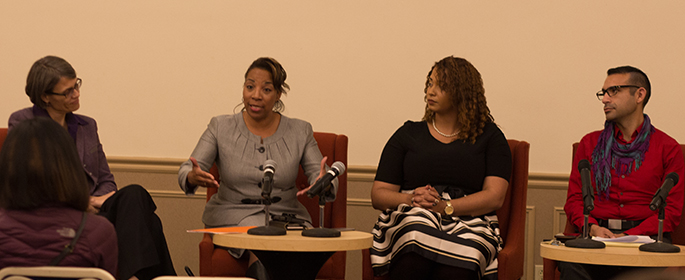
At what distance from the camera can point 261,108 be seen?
312 cm

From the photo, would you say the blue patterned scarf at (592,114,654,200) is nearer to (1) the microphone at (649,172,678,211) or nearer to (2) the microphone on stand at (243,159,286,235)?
(1) the microphone at (649,172,678,211)

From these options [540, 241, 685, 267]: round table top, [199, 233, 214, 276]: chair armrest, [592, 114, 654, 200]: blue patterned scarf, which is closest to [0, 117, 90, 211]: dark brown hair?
[199, 233, 214, 276]: chair armrest

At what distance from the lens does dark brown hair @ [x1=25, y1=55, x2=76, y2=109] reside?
2.96 m

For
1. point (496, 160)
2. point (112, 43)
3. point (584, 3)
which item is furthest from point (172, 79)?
Answer: point (584, 3)

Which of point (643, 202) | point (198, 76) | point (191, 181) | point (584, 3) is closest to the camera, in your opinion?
point (191, 181)

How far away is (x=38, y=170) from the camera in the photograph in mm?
1783

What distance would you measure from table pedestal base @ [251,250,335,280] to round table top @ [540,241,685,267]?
807mm

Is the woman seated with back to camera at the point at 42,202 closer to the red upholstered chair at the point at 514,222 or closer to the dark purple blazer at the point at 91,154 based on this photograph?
the dark purple blazer at the point at 91,154

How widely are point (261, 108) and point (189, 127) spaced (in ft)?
3.78

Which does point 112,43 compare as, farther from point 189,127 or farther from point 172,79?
point 189,127

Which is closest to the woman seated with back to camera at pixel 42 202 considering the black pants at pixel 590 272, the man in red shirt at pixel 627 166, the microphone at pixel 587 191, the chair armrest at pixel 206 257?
the chair armrest at pixel 206 257

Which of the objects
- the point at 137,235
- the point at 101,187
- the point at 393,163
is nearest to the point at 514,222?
the point at 393,163

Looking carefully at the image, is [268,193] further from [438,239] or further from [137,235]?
[438,239]

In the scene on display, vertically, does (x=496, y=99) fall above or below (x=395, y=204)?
above
